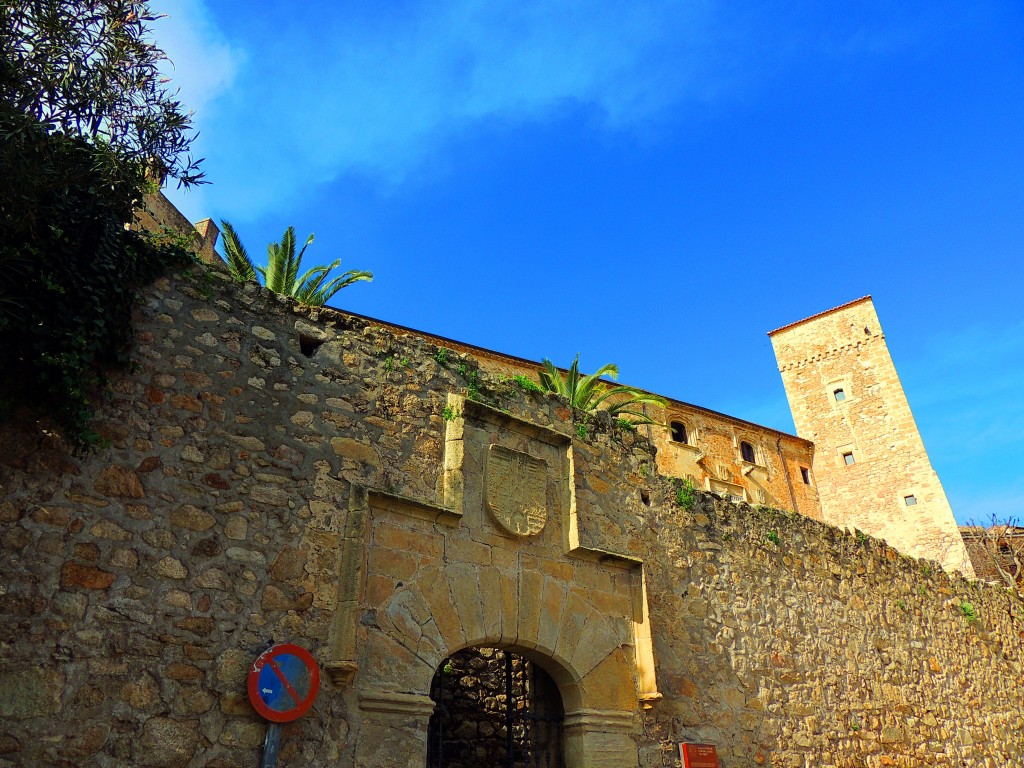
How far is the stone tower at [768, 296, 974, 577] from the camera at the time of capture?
25.1 m

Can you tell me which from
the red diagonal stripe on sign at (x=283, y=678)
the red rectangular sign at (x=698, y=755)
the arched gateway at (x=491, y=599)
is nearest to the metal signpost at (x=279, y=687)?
the red diagonal stripe on sign at (x=283, y=678)

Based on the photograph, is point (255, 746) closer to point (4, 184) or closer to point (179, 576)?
point (179, 576)

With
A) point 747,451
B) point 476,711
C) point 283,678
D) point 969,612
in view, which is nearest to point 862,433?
point 747,451

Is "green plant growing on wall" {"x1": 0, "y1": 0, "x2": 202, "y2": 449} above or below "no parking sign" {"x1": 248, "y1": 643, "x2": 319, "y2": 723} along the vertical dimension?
above

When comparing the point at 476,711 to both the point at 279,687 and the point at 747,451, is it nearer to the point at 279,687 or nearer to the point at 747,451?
the point at 279,687

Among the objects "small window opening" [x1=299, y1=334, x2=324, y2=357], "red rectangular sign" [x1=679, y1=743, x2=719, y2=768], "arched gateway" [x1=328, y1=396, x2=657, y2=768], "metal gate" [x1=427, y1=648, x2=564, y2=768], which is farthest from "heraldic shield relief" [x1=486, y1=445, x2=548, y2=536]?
"red rectangular sign" [x1=679, y1=743, x2=719, y2=768]

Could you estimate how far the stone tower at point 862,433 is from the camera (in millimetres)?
25109

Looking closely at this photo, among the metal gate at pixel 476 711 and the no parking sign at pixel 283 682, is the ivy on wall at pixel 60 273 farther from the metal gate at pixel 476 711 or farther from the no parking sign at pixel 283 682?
the metal gate at pixel 476 711

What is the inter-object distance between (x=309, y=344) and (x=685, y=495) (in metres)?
4.12

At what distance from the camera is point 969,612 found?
432 inches

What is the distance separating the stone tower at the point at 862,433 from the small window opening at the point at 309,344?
915 inches

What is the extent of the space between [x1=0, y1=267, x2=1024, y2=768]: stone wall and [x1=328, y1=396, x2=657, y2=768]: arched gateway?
0.02 metres

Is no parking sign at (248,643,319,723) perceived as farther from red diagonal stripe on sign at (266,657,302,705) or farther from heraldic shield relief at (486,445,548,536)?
heraldic shield relief at (486,445,548,536)

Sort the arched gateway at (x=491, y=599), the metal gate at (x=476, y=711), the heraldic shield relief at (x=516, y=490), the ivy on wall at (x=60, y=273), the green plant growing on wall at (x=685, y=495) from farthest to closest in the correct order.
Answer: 1. the green plant growing on wall at (x=685, y=495)
2. the metal gate at (x=476, y=711)
3. the heraldic shield relief at (x=516, y=490)
4. the arched gateway at (x=491, y=599)
5. the ivy on wall at (x=60, y=273)
